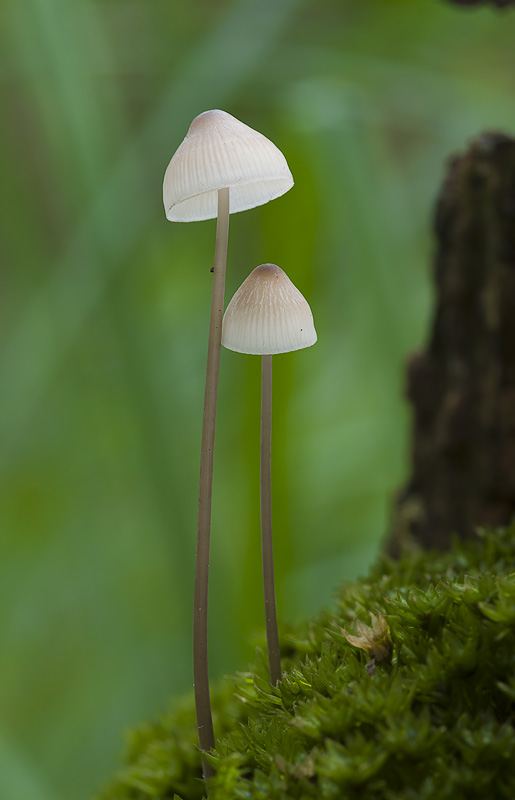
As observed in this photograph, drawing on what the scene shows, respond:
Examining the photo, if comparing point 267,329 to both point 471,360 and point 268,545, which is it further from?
point 471,360

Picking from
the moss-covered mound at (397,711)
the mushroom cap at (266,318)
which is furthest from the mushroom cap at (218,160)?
the moss-covered mound at (397,711)

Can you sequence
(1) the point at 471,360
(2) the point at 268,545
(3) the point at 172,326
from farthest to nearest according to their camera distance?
(3) the point at 172,326
(1) the point at 471,360
(2) the point at 268,545

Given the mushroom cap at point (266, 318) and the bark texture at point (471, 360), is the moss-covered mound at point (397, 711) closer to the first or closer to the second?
the mushroom cap at point (266, 318)

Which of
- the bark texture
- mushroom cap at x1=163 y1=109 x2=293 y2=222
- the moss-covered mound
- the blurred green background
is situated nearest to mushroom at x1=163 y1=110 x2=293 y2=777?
mushroom cap at x1=163 y1=109 x2=293 y2=222

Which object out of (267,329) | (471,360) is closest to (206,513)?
(267,329)

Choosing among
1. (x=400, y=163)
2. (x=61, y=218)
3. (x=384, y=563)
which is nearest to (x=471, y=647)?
(x=384, y=563)

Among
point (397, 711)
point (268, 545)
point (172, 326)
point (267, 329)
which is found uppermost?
point (172, 326)

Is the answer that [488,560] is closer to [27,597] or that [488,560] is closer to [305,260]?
[305,260]
